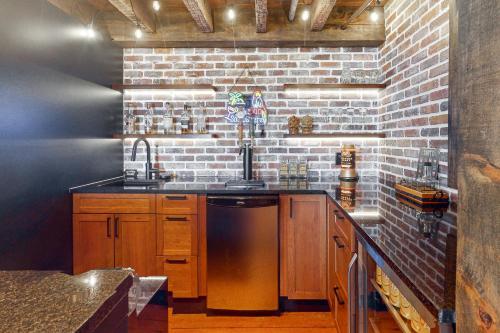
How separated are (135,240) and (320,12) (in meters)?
2.26

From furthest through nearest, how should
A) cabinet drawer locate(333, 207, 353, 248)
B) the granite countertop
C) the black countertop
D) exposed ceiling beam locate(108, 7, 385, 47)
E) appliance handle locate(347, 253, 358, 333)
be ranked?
exposed ceiling beam locate(108, 7, 385, 47)
cabinet drawer locate(333, 207, 353, 248)
appliance handle locate(347, 253, 358, 333)
the black countertop
the granite countertop

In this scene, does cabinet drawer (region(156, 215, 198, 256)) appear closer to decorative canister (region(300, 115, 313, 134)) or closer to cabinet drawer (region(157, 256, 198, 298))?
cabinet drawer (region(157, 256, 198, 298))

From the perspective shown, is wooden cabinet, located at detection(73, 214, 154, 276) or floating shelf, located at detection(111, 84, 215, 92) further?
floating shelf, located at detection(111, 84, 215, 92)

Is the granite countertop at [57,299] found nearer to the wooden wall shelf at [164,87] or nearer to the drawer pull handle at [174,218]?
the drawer pull handle at [174,218]

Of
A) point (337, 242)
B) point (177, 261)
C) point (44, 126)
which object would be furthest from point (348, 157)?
point (44, 126)

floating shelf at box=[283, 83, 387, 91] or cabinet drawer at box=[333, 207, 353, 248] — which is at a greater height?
floating shelf at box=[283, 83, 387, 91]

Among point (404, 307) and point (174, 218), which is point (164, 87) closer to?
point (174, 218)

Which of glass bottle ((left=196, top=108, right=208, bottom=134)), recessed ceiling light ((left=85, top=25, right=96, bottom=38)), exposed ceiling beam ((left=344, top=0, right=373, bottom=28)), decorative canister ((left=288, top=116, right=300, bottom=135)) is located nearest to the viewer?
exposed ceiling beam ((left=344, top=0, right=373, bottom=28))

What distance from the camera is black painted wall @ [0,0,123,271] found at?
6.56 feet

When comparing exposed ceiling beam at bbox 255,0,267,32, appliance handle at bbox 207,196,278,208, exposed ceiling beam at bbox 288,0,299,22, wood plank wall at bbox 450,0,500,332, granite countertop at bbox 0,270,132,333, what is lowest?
appliance handle at bbox 207,196,278,208

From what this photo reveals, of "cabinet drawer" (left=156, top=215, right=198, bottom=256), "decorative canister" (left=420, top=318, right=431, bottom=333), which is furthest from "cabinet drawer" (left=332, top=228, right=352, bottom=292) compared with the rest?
"cabinet drawer" (left=156, top=215, right=198, bottom=256)

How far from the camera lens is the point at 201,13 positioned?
8.91 feet

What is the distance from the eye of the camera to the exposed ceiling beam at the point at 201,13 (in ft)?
8.43

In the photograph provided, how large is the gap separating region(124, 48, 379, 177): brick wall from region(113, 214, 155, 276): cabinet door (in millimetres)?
861
